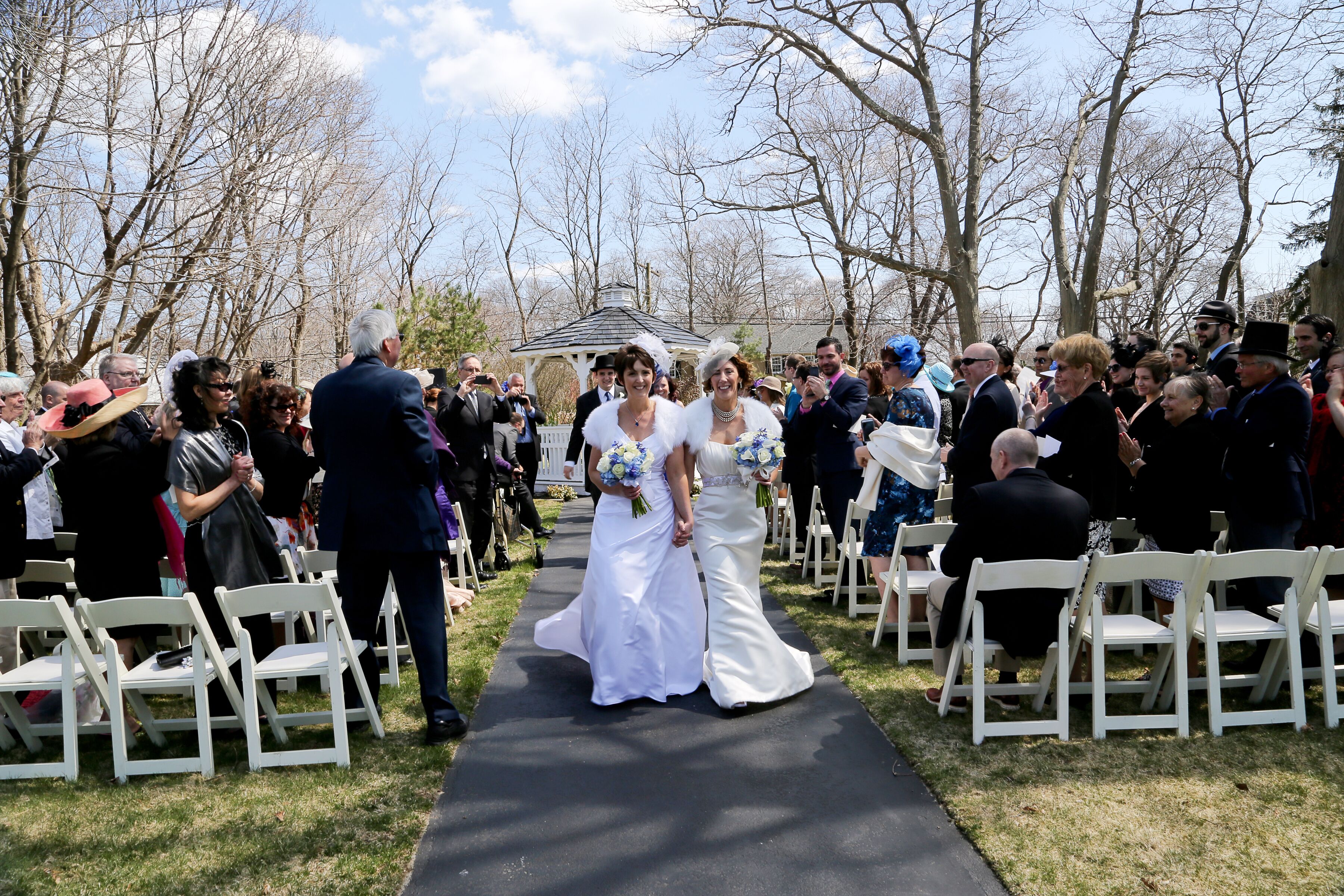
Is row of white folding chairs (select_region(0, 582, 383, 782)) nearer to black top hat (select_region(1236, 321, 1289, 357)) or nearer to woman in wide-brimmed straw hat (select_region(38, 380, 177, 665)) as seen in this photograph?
woman in wide-brimmed straw hat (select_region(38, 380, 177, 665))

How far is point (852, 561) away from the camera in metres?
6.84

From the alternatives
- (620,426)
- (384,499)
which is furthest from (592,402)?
(384,499)

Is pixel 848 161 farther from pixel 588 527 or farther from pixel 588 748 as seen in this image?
pixel 588 748

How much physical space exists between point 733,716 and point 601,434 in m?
1.86

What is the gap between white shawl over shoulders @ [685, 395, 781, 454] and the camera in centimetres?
536

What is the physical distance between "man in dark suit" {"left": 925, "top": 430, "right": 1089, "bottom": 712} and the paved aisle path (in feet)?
2.83

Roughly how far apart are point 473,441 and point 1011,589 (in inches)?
216

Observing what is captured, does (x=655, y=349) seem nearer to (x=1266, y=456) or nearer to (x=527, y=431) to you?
(x=1266, y=456)

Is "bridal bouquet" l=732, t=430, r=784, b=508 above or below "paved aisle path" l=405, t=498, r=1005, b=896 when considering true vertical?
above

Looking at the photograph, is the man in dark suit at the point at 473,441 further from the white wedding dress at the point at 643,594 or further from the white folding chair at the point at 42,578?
the white folding chair at the point at 42,578

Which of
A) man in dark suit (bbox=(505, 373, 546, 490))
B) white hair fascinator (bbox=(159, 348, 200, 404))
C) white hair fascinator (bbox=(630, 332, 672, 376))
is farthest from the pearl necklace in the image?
man in dark suit (bbox=(505, 373, 546, 490))

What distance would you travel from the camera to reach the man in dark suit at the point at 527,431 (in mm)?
11477

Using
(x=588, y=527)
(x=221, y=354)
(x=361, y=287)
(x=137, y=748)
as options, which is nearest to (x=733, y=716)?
(x=137, y=748)

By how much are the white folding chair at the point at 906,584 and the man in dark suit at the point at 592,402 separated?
9.20 feet
